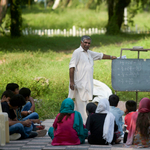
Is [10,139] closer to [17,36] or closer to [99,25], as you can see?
[17,36]

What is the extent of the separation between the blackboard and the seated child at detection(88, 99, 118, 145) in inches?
118

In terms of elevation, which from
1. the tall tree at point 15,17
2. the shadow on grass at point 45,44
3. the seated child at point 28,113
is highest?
the tall tree at point 15,17

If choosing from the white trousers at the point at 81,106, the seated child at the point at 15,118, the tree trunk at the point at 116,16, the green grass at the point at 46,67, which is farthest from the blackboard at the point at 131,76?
the tree trunk at the point at 116,16

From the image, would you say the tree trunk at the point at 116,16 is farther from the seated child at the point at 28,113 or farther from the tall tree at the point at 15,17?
the seated child at the point at 28,113

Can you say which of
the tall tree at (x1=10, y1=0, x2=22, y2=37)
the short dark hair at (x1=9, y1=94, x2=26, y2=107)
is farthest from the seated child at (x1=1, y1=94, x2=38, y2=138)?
the tall tree at (x1=10, y1=0, x2=22, y2=37)

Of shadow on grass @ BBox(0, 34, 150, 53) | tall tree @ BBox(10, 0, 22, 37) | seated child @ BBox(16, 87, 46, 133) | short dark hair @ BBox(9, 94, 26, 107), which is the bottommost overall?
seated child @ BBox(16, 87, 46, 133)

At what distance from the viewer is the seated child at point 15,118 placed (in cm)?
547

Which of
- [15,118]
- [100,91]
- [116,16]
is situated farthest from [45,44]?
[15,118]

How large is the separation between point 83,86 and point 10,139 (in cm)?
203

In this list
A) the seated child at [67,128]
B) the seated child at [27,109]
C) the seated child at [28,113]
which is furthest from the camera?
the seated child at [27,109]

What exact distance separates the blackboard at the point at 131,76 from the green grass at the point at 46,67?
83.3 inches

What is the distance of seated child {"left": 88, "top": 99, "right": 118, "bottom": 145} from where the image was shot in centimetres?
509

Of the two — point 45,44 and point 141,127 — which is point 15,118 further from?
point 45,44

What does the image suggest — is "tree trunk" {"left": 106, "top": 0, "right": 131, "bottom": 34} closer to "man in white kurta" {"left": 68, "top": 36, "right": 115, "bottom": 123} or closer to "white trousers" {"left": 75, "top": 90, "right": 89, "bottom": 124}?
"man in white kurta" {"left": 68, "top": 36, "right": 115, "bottom": 123}
